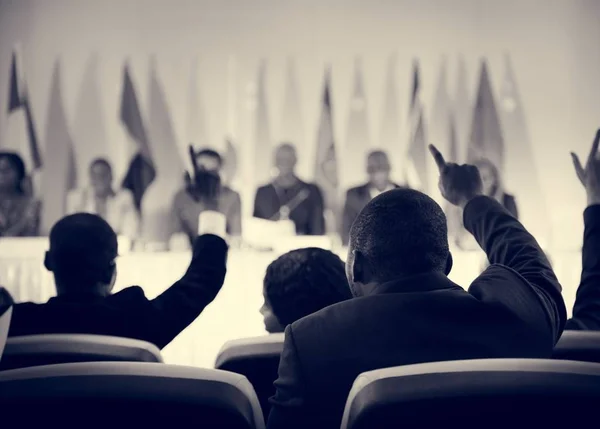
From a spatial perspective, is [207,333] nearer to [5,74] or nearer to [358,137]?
[358,137]

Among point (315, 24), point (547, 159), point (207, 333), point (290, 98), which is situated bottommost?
point (207, 333)

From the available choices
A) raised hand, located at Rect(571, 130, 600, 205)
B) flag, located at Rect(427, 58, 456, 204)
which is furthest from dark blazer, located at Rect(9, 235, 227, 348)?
flag, located at Rect(427, 58, 456, 204)

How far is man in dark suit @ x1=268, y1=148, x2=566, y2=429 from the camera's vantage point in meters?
1.07

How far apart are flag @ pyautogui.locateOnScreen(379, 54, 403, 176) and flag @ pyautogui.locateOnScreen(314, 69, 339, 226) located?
0.65 metres

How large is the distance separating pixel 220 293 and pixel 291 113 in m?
3.30

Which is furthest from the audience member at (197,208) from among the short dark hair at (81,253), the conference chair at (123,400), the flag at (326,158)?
the conference chair at (123,400)

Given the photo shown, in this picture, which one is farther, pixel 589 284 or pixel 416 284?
pixel 589 284

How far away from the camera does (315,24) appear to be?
682cm

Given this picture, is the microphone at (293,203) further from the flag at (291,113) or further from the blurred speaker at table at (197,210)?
the flag at (291,113)

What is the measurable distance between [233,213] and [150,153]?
1515 mm

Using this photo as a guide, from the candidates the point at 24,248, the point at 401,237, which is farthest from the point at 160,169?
the point at 401,237

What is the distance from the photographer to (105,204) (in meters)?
5.11

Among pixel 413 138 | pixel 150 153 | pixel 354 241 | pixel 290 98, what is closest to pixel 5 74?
pixel 150 153

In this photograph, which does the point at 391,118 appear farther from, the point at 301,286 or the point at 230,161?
the point at 301,286
